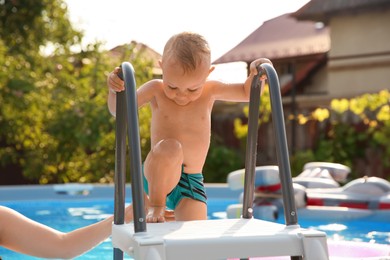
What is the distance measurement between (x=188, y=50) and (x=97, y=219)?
14.3 ft

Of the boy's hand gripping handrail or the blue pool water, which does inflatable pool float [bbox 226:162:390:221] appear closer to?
the blue pool water

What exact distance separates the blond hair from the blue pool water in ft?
7.35

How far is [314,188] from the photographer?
22.8 ft

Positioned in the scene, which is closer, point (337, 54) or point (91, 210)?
point (91, 210)

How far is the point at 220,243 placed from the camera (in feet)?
6.80

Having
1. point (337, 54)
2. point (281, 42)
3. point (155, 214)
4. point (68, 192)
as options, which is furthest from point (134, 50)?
point (281, 42)

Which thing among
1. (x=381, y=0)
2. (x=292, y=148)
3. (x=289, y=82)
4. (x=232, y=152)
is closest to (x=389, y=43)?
(x=381, y=0)

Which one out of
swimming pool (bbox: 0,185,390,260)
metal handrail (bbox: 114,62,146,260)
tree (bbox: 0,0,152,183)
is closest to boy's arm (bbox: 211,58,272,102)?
metal handrail (bbox: 114,62,146,260)

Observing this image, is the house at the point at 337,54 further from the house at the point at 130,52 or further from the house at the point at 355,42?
the house at the point at 130,52

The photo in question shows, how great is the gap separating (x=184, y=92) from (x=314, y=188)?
4.39 metres

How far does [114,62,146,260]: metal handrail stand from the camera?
2186 millimetres

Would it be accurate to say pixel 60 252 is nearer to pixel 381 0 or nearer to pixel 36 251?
pixel 36 251

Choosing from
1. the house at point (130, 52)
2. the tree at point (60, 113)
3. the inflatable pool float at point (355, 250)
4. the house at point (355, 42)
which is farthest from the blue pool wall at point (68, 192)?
the house at point (355, 42)

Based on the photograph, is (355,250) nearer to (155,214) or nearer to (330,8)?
(155,214)
